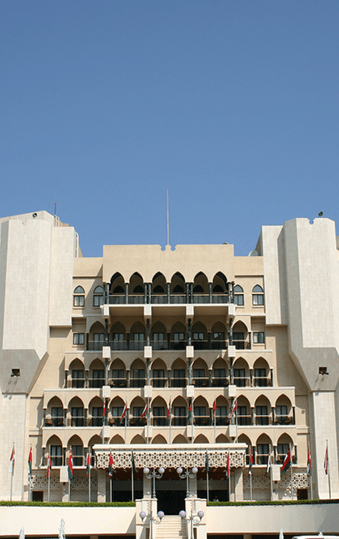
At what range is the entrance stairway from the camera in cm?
3894

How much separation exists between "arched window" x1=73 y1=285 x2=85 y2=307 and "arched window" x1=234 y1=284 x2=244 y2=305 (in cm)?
1134

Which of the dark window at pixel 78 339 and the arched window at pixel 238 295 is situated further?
the arched window at pixel 238 295

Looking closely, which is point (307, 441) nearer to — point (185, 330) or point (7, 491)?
point (185, 330)

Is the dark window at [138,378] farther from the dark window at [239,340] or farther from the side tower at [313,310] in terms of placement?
the side tower at [313,310]

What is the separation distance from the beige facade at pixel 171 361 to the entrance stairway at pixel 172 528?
6.18 metres

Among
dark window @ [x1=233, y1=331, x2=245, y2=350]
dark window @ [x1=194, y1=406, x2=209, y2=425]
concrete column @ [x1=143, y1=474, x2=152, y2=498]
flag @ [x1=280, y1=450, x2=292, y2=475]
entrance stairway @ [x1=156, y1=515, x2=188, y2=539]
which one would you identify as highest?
dark window @ [x1=233, y1=331, x2=245, y2=350]

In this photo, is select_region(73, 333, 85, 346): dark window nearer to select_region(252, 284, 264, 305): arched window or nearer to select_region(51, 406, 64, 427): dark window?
select_region(51, 406, 64, 427): dark window

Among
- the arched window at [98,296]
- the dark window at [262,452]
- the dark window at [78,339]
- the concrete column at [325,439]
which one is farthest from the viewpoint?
the arched window at [98,296]

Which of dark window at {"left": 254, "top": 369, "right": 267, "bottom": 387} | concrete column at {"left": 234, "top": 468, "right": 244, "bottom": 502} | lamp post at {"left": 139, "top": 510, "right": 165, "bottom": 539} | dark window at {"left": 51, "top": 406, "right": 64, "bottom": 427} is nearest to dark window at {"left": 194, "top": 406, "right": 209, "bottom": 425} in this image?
dark window at {"left": 254, "top": 369, "right": 267, "bottom": 387}

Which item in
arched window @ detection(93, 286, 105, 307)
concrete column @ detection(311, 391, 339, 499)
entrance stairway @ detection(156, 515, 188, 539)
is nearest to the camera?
entrance stairway @ detection(156, 515, 188, 539)

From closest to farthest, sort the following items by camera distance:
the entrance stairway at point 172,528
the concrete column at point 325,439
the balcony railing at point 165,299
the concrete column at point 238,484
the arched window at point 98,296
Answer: the entrance stairway at point 172,528 < the concrete column at point 238,484 < the concrete column at point 325,439 < the balcony railing at point 165,299 < the arched window at point 98,296

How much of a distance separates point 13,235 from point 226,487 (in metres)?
23.6

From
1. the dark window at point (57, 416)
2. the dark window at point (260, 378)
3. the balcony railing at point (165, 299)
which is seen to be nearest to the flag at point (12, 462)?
the dark window at point (57, 416)

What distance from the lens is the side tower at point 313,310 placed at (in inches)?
1896
